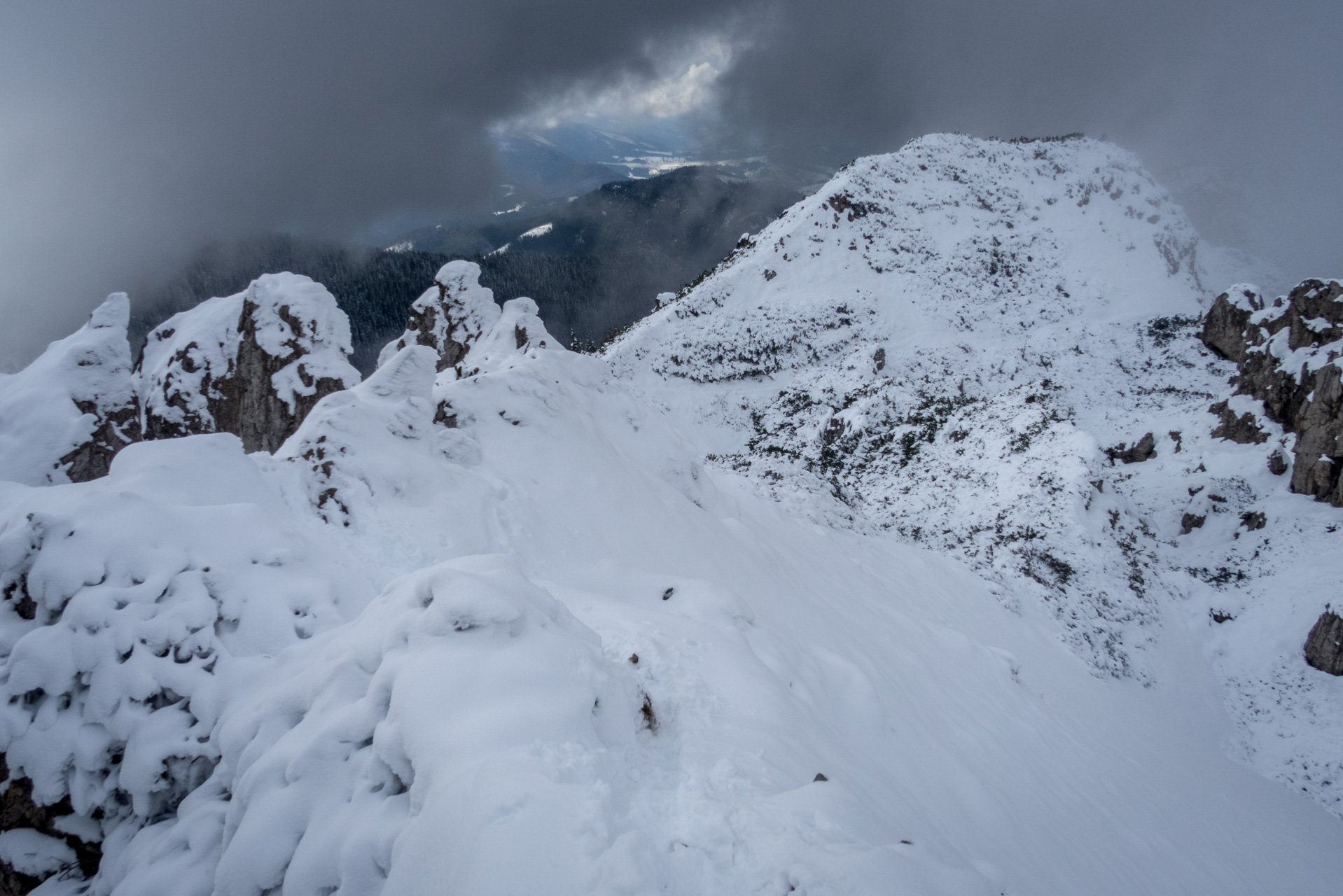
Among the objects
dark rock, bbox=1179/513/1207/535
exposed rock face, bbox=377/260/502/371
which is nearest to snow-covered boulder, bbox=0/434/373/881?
exposed rock face, bbox=377/260/502/371

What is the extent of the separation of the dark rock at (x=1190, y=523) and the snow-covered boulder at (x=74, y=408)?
4321 centimetres

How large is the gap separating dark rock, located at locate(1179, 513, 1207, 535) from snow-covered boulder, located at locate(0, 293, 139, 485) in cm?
4321

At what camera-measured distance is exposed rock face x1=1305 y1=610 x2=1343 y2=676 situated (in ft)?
58.2

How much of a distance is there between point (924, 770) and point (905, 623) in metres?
6.67

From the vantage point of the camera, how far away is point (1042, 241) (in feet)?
206

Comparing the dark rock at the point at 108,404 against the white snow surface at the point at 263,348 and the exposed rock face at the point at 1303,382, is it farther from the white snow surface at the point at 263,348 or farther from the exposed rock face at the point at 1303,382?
the exposed rock face at the point at 1303,382

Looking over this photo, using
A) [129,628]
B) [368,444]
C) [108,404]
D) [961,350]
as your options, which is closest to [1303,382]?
[961,350]

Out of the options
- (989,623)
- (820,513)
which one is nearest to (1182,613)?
(989,623)

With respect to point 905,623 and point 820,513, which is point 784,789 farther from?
point 820,513

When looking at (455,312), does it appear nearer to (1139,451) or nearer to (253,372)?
(253,372)

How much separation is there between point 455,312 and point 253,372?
1123cm

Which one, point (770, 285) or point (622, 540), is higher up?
point (770, 285)

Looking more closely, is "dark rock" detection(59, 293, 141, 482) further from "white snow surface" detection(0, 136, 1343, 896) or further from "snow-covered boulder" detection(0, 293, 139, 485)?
"white snow surface" detection(0, 136, 1343, 896)

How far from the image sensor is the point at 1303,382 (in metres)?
28.3
